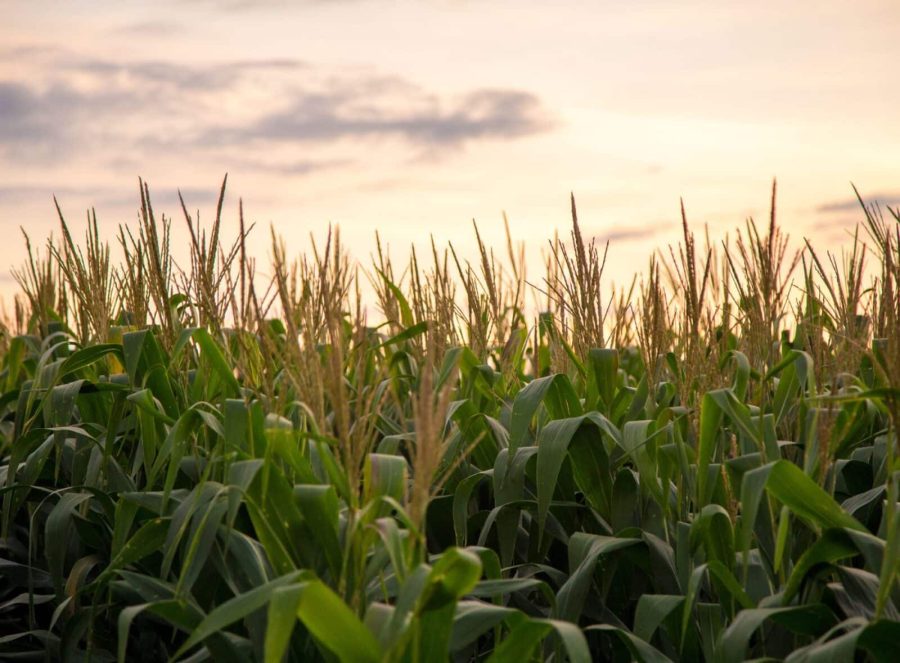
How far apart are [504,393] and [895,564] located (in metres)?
1.65

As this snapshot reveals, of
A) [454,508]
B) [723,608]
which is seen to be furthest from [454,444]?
[723,608]

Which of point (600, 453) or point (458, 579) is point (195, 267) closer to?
point (600, 453)

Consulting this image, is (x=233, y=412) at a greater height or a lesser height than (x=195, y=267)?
lesser

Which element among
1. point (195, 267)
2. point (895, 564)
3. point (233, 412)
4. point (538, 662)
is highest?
point (195, 267)

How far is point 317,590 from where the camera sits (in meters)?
1.62

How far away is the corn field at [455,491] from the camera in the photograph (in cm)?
180

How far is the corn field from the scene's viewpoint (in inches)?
70.8

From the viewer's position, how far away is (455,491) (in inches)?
104

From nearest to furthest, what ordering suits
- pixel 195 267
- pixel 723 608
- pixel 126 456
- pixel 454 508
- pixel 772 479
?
pixel 772 479 < pixel 723 608 < pixel 454 508 < pixel 195 267 < pixel 126 456

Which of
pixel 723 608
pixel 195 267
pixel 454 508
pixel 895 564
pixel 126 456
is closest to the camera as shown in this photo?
pixel 895 564

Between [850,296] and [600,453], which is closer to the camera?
[600,453]

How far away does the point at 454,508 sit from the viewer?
252 cm

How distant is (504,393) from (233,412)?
119cm

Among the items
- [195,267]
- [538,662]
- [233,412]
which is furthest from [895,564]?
[195,267]
